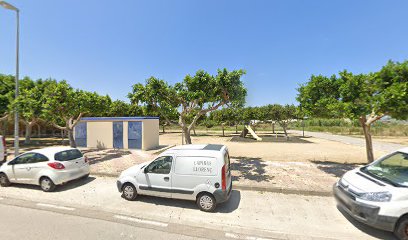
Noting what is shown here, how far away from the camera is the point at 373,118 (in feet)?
26.6

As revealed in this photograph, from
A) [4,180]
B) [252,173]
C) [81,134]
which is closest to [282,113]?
[252,173]

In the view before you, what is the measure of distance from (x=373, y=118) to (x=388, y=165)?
385 centimetres

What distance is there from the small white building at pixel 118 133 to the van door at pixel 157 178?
1047 cm

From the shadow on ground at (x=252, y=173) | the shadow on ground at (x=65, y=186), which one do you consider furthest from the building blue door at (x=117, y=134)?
the shadow on ground at (x=252, y=173)

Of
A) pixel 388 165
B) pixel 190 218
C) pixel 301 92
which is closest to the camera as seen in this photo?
pixel 190 218

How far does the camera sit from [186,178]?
520 centimetres

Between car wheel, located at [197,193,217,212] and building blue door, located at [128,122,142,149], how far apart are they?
1181 centimetres

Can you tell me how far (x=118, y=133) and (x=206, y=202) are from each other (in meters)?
13.4

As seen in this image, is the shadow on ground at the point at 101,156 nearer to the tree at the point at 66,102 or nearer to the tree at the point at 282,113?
the tree at the point at 66,102

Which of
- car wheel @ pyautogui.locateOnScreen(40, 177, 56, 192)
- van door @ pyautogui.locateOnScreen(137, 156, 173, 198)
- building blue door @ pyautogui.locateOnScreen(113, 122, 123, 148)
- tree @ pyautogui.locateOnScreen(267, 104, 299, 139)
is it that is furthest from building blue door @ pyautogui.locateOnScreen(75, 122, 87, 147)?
tree @ pyautogui.locateOnScreen(267, 104, 299, 139)

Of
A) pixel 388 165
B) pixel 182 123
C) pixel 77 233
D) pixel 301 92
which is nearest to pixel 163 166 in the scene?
pixel 77 233

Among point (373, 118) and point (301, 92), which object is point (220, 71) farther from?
point (373, 118)

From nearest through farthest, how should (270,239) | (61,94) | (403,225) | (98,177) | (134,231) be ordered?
(403,225)
(270,239)
(134,231)
(98,177)
(61,94)

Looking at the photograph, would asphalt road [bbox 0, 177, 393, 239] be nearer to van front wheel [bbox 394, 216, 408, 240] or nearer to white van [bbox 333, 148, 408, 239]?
van front wheel [bbox 394, 216, 408, 240]
